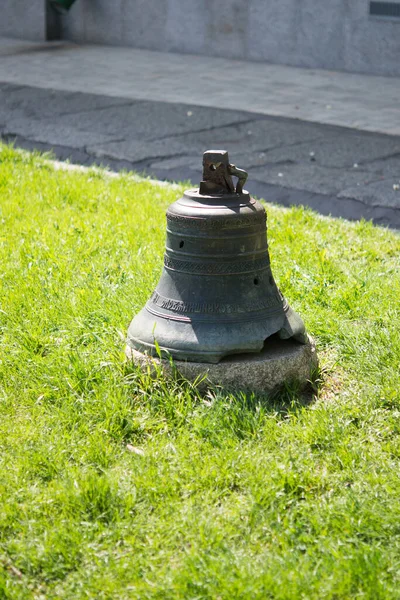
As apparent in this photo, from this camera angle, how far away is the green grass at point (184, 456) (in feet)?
7.06

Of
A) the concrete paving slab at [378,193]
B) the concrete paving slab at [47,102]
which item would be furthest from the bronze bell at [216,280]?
the concrete paving slab at [47,102]

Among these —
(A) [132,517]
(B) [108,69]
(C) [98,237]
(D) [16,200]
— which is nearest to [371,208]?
(C) [98,237]

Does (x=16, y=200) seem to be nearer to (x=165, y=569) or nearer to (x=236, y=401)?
(x=236, y=401)

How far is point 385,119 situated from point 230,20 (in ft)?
14.1

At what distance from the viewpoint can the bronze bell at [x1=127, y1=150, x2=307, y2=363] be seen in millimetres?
2918

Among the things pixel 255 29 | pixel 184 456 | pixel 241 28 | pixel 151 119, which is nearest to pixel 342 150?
pixel 151 119

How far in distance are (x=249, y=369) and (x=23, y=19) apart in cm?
1162

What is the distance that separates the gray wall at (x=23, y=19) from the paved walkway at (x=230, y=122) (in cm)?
214

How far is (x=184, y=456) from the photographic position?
2.63 m

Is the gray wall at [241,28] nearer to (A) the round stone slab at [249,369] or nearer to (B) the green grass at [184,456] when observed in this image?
(B) the green grass at [184,456]

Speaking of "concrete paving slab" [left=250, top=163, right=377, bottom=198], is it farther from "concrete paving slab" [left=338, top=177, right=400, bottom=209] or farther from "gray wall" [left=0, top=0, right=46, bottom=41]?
"gray wall" [left=0, top=0, right=46, bottom=41]

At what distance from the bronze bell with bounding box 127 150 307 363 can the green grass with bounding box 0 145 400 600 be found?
0.58 feet

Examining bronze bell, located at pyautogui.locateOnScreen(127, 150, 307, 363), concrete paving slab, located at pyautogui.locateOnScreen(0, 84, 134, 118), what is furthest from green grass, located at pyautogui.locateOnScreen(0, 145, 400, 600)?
concrete paving slab, located at pyautogui.locateOnScreen(0, 84, 134, 118)

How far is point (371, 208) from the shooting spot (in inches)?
206
